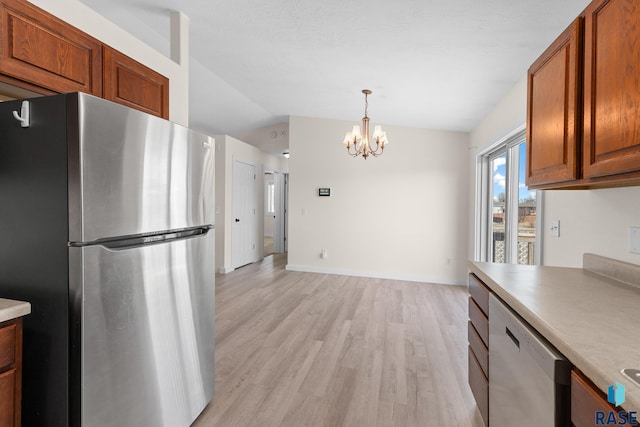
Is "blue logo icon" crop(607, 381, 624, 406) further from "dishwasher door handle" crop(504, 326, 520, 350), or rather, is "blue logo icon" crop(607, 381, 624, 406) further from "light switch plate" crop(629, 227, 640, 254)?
"light switch plate" crop(629, 227, 640, 254)

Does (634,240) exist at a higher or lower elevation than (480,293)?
higher

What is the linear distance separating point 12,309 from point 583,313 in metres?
1.93

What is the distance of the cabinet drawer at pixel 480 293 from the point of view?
1.57m

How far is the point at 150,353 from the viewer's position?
1.36 m

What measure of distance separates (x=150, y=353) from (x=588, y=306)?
1.76 metres

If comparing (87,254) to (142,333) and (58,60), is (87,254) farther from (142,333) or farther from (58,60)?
(58,60)

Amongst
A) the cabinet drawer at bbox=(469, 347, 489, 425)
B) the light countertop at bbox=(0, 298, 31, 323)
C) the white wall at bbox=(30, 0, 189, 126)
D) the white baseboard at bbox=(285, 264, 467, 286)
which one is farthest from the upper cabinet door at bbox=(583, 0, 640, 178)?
the white baseboard at bbox=(285, 264, 467, 286)

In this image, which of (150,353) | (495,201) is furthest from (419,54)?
(150,353)

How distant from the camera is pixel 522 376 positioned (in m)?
1.10

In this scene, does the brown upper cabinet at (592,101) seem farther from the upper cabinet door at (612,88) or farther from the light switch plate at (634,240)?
the light switch plate at (634,240)

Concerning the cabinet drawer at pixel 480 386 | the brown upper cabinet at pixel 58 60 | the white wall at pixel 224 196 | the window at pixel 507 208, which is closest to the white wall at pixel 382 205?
the window at pixel 507 208

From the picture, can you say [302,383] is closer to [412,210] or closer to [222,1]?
[222,1]

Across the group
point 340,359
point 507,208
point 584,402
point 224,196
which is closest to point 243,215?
point 224,196

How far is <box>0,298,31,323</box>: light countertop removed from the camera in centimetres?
101
